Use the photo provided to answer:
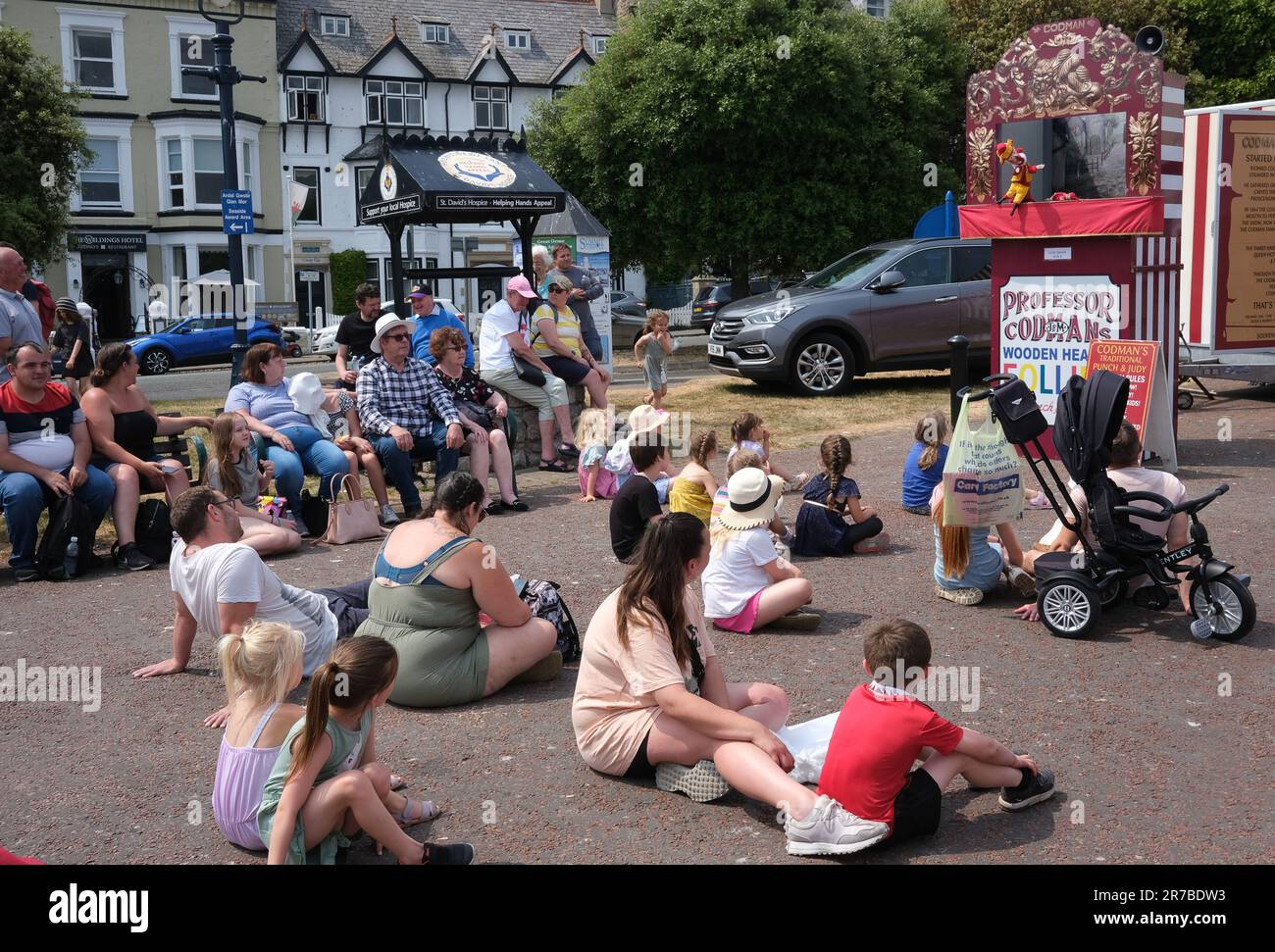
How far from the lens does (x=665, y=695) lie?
4699 millimetres

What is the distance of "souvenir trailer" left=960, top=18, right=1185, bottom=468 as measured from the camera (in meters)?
10.7

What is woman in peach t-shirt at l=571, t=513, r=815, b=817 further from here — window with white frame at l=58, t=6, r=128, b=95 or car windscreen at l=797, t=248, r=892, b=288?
window with white frame at l=58, t=6, r=128, b=95

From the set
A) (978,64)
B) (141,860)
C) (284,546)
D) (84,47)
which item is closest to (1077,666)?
(141,860)

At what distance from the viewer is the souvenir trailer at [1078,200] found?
10734mm

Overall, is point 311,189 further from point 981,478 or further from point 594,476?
point 981,478

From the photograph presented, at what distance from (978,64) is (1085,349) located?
778 inches

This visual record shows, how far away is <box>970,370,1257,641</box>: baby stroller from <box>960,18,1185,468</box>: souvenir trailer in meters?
3.91

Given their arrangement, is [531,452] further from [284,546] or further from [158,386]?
[158,386]

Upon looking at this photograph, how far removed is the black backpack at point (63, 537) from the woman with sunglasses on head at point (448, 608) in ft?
12.0

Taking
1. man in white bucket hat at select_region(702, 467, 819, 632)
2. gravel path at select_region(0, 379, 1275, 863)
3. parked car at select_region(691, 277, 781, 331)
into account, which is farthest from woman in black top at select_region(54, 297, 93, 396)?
parked car at select_region(691, 277, 781, 331)

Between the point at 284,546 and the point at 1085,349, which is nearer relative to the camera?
the point at 284,546

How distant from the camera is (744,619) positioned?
6984 millimetres

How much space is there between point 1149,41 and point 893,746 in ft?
28.1

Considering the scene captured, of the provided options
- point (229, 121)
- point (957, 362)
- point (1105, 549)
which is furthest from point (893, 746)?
point (229, 121)
